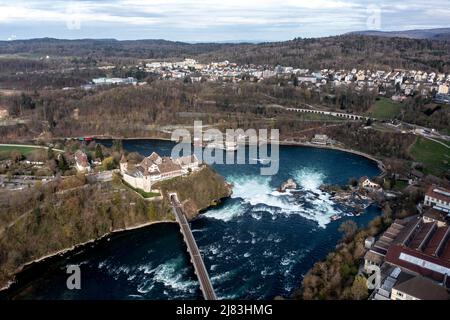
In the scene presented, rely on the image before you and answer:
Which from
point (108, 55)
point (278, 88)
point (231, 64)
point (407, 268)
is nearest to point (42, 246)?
point (407, 268)

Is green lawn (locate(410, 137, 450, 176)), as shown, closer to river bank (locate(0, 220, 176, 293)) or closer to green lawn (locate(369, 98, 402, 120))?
green lawn (locate(369, 98, 402, 120))

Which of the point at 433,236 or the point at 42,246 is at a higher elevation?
the point at 433,236

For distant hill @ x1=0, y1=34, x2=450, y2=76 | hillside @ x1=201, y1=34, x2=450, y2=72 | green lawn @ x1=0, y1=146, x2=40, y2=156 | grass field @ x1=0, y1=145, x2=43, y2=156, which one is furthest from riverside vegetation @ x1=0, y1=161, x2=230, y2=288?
distant hill @ x1=0, y1=34, x2=450, y2=76

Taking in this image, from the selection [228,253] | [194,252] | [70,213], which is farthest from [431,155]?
[70,213]

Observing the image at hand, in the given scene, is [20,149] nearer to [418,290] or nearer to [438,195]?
[438,195]

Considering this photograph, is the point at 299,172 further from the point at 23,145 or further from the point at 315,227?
the point at 23,145

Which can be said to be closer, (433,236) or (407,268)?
(407,268)
